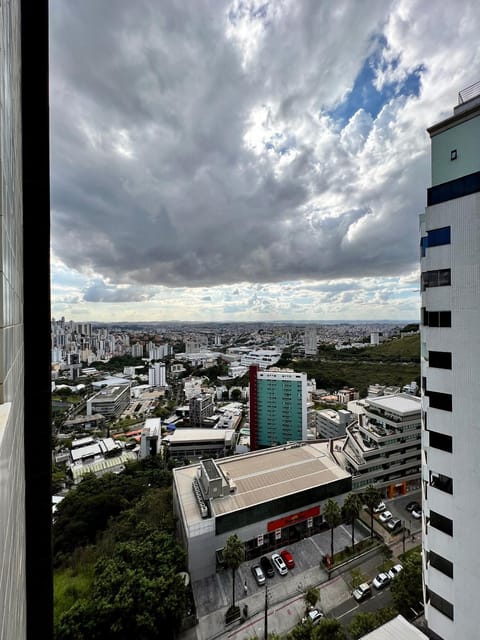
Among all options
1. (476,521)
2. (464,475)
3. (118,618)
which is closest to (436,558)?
(476,521)

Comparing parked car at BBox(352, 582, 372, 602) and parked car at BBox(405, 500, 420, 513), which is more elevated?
parked car at BBox(352, 582, 372, 602)

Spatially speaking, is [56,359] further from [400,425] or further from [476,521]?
[476,521]

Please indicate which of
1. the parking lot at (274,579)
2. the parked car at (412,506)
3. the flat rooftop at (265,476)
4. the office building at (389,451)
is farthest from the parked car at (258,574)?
the parked car at (412,506)

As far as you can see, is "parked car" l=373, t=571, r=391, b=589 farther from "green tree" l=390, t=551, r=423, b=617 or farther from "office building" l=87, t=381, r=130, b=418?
"office building" l=87, t=381, r=130, b=418

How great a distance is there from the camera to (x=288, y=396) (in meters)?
26.9

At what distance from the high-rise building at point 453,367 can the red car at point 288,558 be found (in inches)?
350

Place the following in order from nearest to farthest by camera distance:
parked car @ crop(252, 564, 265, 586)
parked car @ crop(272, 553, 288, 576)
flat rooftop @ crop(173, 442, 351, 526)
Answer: parked car @ crop(252, 564, 265, 586)
parked car @ crop(272, 553, 288, 576)
flat rooftop @ crop(173, 442, 351, 526)

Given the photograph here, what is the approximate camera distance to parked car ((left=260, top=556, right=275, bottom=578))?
40.1ft

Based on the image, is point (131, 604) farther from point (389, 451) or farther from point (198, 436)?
point (198, 436)

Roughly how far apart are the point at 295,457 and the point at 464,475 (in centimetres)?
1369

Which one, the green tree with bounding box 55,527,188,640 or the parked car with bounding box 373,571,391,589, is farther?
the parked car with bounding box 373,571,391,589

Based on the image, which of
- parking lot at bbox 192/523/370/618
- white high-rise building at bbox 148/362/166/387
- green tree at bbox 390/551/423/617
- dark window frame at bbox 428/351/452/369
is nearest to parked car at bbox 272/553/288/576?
parking lot at bbox 192/523/370/618

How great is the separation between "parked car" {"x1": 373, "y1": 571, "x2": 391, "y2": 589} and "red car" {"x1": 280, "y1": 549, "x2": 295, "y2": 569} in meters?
3.48

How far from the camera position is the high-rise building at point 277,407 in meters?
26.7
